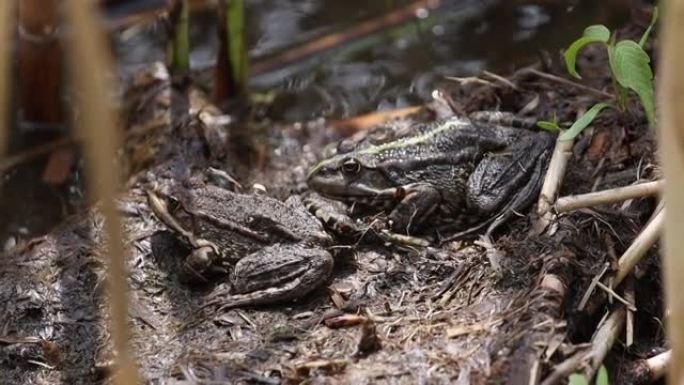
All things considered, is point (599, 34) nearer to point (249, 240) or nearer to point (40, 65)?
point (249, 240)

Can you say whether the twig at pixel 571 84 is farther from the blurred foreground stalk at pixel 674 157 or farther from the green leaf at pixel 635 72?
the blurred foreground stalk at pixel 674 157

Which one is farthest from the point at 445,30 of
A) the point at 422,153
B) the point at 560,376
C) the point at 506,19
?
the point at 560,376

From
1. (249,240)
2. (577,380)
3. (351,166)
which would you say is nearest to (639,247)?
(577,380)

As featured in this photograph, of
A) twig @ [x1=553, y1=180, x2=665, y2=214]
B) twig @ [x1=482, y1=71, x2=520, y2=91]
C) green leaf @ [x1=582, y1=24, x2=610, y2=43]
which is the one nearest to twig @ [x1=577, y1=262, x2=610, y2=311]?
twig @ [x1=553, y1=180, x2=665, y2=214]

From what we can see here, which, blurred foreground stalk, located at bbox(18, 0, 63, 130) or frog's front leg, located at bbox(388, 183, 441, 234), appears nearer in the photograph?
frog's front leg, located at bbox(388, 183, 441, 234)

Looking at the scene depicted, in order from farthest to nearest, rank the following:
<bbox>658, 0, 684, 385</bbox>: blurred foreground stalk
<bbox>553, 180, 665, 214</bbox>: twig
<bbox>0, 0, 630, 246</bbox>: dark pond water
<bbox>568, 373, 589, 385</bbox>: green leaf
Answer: <bbox>0, 0, 630, 246</bbox>: dark pond water, <bbox>553, 180, 665, 214</bbox>: twig, <bbox>568, 373, 589, 385</bbox>: green leaf, <bbox>658, 0, 684, 385</bbox>: blurred foreground stalk

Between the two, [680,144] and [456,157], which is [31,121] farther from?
[680,144]

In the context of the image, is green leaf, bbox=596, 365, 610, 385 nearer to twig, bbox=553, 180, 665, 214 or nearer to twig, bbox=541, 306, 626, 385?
twig, bbox=541, 306, 626, 385
